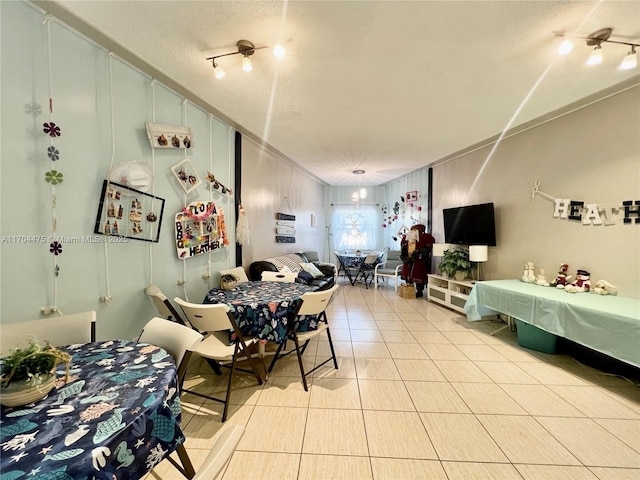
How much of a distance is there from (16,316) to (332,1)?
2605 mm

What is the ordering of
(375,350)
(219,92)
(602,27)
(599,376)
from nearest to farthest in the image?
1. (602,27)
2. (599,376)
3. (219,92)
4. (375,350)

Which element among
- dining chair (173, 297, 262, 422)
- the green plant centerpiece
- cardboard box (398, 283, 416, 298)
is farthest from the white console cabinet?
dining chair (173, 297, 262, 422)

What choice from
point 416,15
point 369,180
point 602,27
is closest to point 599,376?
point 602,27

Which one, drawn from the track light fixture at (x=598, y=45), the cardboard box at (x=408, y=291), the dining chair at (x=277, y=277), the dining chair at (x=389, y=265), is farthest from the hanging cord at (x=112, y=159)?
the dining chair at (x=389, y=265)

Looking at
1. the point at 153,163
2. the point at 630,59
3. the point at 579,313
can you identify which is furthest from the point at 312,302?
the point at 630,59

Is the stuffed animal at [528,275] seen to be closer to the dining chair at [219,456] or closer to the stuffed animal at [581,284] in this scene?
the stuffed animal at [581,284]

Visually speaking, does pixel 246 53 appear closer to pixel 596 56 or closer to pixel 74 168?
pixel 74 168

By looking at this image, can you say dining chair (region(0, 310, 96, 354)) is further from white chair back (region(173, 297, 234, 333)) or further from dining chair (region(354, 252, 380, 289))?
dining chair (region(354, 252, 380, 289))

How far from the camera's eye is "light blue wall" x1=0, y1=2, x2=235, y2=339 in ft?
4.83

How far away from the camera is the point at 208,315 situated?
6.09 feet

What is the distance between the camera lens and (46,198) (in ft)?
5.31

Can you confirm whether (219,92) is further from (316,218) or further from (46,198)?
(316,218)

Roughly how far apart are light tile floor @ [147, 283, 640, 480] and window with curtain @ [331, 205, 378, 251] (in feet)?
16.3

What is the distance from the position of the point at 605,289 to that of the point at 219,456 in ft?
11.8
